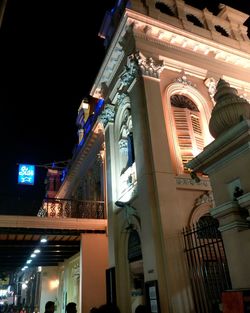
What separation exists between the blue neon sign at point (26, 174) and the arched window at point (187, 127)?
931 centimetres

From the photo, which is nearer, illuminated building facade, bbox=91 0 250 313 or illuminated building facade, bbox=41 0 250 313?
illuminated building facade, bbox=41 0 250 313

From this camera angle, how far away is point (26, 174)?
1767cm

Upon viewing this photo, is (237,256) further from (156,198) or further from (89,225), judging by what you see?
(89,225)

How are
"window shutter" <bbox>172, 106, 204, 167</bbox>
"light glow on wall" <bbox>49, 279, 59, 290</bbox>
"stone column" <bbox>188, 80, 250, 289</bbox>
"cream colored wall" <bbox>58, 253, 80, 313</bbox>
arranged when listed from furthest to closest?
1. "light glow on wall" <bbox>49, 279, 59, 290</bbox>
2. "cream colored wall" <bbox>58, 253, 80, 313</bbox>
3. "window shutter" <bbox>172, 106, 204, 167</bbox>
4. "stone column" <bbox>188, 80, 250, 289</bbox>

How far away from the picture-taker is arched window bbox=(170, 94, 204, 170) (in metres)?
11.9

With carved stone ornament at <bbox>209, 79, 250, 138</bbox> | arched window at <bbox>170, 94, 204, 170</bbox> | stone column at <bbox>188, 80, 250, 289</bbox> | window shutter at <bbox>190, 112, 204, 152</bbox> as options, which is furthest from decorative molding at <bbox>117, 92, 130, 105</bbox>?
stone column at <bbox>188, 80, 250, 289</bbox>

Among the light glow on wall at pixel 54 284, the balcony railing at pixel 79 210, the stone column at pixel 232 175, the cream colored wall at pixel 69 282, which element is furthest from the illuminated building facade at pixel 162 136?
the light glow on wall at pixel 54 284

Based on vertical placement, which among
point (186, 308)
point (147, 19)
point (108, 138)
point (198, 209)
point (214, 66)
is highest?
point (147, 19)

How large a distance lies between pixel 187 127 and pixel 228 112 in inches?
308

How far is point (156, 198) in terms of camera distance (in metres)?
10.0

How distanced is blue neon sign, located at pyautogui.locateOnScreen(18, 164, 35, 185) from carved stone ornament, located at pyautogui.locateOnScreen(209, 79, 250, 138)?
1456cm

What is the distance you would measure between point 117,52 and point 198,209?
819cm

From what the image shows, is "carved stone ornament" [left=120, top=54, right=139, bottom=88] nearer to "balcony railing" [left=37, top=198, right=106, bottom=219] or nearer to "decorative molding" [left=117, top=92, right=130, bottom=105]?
"decorative molding" [left=117, top=92, right=130, bottom=105]

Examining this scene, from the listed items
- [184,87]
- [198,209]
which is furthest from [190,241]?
[184,87]
